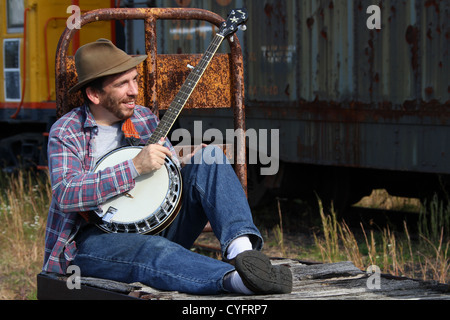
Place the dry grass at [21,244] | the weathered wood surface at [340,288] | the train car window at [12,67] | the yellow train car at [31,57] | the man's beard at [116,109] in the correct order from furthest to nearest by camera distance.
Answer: the train car window at [12,67]
the yellow train car at [31,57]
the dry grass at [21,244]
the man's beard at [116,109]
the weathered wood surface at [340,288]

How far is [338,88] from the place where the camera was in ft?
22.1

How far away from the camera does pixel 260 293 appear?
321cm

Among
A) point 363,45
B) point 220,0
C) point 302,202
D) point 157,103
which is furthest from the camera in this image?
point 302,202

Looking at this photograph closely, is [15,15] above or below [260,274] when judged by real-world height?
above

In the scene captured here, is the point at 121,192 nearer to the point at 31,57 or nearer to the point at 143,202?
the point at 143,202

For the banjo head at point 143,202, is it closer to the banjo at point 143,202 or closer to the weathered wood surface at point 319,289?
the banjo at point 143,202

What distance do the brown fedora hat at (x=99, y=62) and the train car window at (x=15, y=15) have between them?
235 inches

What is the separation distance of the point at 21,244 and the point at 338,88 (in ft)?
9.86

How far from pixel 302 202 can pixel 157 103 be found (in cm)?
479

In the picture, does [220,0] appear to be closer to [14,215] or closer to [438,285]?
[14,215]

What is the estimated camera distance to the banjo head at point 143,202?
359 centimetres

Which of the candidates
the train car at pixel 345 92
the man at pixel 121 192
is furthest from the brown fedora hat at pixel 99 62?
the train car at pixel 345 92

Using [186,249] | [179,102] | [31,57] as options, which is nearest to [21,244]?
[179,102]

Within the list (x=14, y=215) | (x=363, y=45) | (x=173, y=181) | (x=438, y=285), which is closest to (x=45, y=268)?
(x=173, y=181)
